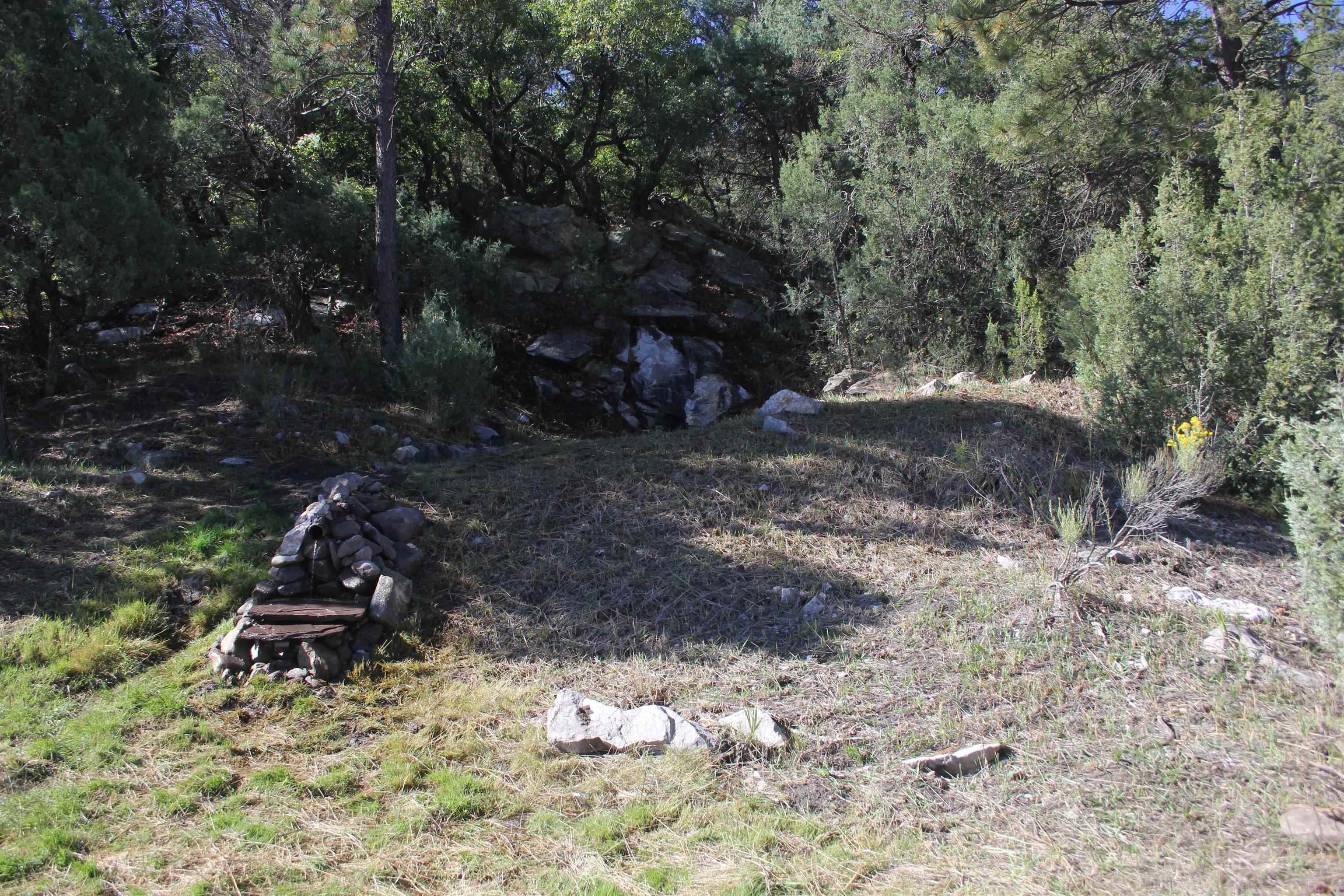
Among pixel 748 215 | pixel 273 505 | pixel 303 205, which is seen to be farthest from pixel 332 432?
pixel 748 215

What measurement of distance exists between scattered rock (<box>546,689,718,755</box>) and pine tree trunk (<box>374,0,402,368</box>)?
6.09m

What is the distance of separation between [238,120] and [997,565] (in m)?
10.7

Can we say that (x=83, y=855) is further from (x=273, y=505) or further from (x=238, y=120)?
(x=238, y=120)

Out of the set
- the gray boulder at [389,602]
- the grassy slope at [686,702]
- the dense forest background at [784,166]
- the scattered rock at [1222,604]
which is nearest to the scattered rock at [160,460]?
the grassy slope at [686,702]

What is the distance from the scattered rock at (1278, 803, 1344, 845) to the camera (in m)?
2.50

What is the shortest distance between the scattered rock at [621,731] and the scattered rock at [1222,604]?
2.60m

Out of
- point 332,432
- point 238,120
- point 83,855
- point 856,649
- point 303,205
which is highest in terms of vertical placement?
point 238,120

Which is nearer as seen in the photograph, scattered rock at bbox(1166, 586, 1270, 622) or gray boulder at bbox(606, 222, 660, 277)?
scattered rock at bbox(1166, 586, 1270, 622)

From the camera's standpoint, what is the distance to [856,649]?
13.3 ft

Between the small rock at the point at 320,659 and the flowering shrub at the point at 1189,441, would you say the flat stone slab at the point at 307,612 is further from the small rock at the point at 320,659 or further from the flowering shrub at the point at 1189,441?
the flowering shrub at the point at 1189,441

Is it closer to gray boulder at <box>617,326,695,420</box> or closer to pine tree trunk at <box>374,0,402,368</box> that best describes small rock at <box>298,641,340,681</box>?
pine tree trunk at <box>374,0,402,368</box>

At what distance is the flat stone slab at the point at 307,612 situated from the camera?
4.21 meters

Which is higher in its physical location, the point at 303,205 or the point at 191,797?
the point at 303,205

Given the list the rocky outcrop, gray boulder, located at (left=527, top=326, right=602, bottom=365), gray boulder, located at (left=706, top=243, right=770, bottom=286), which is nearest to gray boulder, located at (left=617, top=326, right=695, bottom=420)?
the rocky outcrop
